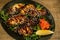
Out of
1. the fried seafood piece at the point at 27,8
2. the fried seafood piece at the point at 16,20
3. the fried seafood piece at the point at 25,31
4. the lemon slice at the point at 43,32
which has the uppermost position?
the fried seafood piece at the point at 27,8

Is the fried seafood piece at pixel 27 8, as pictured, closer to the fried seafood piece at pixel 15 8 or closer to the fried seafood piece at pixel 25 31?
the fried seafood piece at pixel 15 8

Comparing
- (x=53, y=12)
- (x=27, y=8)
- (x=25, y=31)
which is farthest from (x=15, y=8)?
(x=53, y=12)

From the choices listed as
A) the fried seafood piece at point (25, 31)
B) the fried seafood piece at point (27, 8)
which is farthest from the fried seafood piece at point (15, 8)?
the fried seafood piece at point (25, 31)

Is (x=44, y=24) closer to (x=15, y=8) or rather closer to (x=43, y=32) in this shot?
(x=43, y=32)

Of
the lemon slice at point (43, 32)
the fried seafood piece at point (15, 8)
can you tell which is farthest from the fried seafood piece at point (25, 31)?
the fried seafood piece at point (15, 8)

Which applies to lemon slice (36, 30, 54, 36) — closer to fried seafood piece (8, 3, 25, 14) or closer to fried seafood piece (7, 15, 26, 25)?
fried seafood piece (7, 15, 26, 25)

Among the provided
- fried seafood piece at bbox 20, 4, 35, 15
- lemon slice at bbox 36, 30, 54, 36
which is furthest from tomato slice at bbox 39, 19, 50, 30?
fried seafood piece at bbox 20, 4, 35, 15

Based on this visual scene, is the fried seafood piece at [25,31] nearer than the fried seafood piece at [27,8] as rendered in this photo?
Yes

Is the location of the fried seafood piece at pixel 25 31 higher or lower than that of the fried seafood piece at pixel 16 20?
lower

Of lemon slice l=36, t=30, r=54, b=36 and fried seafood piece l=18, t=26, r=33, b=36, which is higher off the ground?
fried seafood piece l=18, t=26, r=33, b=36
